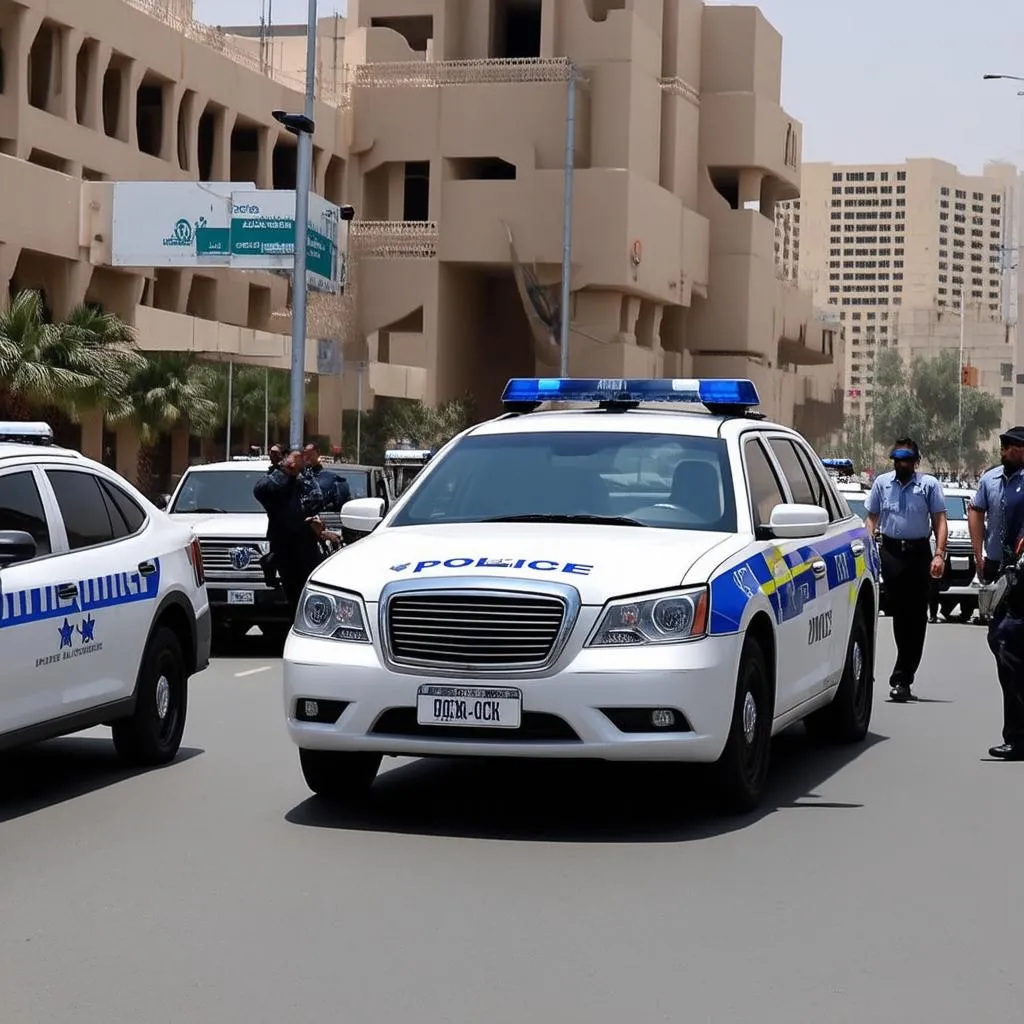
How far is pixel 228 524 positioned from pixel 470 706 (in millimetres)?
11474

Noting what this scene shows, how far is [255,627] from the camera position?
968 inches

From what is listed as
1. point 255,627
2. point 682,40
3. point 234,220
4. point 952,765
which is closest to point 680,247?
point 682,40

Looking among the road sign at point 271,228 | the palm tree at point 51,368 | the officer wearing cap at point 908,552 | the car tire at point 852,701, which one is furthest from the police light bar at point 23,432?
the road sign at point 271,228

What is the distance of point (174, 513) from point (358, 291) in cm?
6089

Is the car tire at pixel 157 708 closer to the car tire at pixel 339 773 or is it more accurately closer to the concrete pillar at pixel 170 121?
the car tire at pixel 339 773

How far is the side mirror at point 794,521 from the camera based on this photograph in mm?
9820

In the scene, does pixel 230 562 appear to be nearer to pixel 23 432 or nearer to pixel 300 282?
pixel 23 432

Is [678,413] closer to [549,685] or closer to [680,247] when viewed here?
[549,685]

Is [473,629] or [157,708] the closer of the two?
[473,629]

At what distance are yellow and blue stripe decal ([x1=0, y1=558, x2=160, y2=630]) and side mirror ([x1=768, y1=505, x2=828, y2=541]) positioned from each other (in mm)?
3247

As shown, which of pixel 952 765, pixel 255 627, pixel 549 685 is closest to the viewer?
pixel 549 685

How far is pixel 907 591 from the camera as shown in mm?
15484

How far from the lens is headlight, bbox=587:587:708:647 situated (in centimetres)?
871

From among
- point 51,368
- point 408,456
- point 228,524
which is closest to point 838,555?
point 228,524
